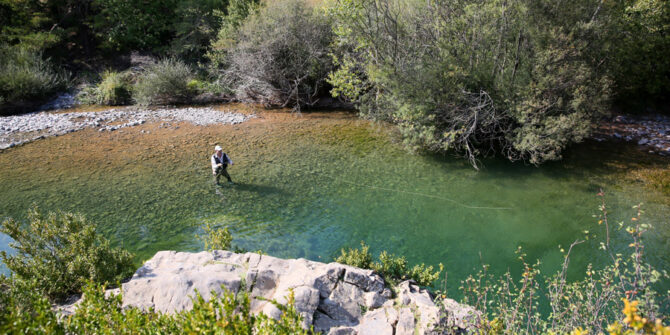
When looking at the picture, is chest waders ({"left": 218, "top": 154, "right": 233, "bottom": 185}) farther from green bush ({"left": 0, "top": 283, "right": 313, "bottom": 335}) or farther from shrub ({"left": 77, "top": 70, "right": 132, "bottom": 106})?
shrub ({"left": 77, "top": 70, "right": 132, "bottom": 106})

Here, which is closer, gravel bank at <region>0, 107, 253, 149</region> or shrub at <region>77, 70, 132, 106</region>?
gravel bank at <region>0, 107, 253, 149</region>

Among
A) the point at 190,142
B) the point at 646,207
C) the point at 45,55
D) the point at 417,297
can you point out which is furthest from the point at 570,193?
the point at 45,55

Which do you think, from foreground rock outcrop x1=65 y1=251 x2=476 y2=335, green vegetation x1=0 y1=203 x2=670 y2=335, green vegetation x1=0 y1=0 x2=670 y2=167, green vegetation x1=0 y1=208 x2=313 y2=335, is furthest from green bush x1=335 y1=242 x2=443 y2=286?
green vegetation x1=0 y1=0 x2=670 y2=167

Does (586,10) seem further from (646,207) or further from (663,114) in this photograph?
(663,114)

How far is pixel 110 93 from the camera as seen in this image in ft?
75.0

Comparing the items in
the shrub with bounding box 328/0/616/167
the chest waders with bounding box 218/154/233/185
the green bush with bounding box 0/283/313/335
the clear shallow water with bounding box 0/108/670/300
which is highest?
the shrub with bounding box 328/0/616/167

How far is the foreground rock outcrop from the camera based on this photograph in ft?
18.4

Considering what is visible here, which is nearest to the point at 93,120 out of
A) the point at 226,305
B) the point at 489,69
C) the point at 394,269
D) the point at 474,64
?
the point at 474,64

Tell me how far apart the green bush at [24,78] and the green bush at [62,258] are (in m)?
18.1

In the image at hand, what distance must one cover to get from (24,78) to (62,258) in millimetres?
20180

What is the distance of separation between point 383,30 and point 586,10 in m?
7.08

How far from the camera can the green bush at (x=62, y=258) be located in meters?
6.35

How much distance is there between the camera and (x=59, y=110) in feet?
70.9

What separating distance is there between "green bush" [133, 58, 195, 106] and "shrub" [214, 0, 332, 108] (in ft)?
12.1
